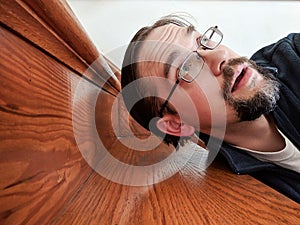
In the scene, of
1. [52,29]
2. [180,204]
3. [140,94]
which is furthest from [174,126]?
[52,29]

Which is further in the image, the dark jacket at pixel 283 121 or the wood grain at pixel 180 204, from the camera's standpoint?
the dark jacket at pixel 283 121

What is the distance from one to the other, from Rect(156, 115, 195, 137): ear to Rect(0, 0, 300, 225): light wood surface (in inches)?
10.3

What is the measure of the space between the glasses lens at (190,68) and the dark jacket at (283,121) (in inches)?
8.1

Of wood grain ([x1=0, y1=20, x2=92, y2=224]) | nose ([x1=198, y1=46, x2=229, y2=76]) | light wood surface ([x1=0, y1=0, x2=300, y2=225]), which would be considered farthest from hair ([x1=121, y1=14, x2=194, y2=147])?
wood grain ([x1=0, y1=20, x2=92, y2=224])

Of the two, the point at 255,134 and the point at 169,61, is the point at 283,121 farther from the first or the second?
the point at 169,61

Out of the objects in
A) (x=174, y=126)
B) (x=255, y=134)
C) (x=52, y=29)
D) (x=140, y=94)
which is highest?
(x=52, y=29)

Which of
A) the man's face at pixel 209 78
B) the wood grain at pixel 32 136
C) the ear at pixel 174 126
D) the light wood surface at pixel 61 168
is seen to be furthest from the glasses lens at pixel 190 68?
the wood grain at pixel 32 136

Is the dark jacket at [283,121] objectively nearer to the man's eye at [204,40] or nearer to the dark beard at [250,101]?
the dark beard at [250,101]

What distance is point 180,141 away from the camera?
85cm

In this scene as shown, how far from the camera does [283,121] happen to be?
74 cm

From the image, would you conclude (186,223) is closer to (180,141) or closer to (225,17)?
(180,141)

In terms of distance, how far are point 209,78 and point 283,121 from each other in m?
0.24

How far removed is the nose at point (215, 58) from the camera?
0.70 meters

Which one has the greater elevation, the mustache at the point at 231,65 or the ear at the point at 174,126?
the mustache at the point at 231,65
